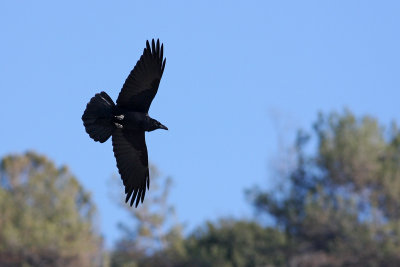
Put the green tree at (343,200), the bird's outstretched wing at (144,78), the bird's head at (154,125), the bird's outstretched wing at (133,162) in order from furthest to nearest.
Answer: the green tree at (343,200)
the bird's outstretched wing at (133,162)
the bird's head at (154,125)
the bird's outstretched wing at (144,78)

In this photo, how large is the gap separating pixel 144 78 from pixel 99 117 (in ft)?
2.18

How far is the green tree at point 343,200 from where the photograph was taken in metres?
37.2

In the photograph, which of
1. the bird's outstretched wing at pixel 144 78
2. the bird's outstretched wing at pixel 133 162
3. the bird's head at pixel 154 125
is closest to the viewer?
the bird's outstretched wing at pixel 144 78

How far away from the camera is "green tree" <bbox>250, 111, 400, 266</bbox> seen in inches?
1463

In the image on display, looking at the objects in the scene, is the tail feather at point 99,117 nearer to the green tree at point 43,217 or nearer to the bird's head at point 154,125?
the bird's head at point 154,125

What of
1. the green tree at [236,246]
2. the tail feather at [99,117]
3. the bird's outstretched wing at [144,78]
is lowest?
the tail feather at [99,117]

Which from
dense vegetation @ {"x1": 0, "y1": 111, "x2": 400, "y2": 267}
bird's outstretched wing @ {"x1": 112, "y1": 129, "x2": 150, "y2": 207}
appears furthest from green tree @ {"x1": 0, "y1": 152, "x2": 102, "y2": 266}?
bird's outstretched wing @ {"x1": 112, "y1": 129, "x2": 150, "y2": 207}

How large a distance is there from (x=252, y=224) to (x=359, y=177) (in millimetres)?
4707

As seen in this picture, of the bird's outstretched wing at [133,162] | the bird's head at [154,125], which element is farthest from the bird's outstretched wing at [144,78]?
the bird's outstretched wing at [133,162]

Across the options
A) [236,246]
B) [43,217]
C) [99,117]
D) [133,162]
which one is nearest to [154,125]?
[99,117]

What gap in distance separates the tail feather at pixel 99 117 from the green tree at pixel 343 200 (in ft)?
85.9

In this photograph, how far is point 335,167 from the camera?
40156mm

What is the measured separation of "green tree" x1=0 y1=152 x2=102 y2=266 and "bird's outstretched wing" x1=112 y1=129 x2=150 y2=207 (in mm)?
27090

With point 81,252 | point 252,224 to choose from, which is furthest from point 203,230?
point 81,252
